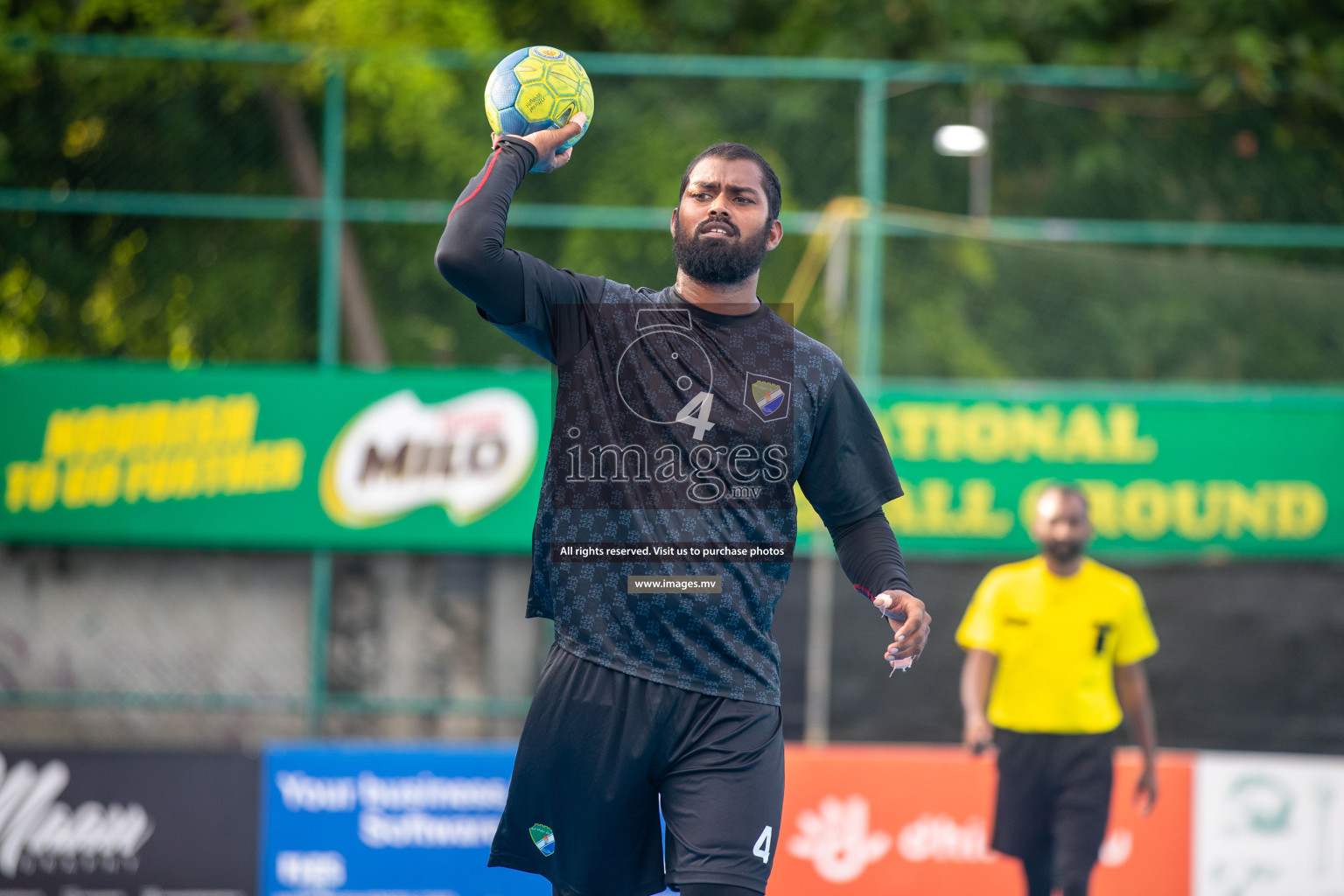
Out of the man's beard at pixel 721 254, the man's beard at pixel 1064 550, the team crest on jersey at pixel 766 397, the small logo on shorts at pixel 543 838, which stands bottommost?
the small logo on shorts at pixel 543 838

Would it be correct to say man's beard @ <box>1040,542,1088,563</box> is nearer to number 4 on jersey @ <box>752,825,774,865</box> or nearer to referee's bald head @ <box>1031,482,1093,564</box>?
referee's bald head @ <box>1031,482,1093,564</box>

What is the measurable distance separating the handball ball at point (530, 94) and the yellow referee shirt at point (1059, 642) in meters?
3.90

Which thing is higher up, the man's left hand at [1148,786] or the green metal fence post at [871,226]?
the green metal fence post at [871,226]

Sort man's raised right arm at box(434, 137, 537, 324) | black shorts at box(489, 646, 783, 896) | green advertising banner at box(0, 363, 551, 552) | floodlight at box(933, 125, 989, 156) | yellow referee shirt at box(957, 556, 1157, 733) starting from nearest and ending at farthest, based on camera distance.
→ man's raised right arm at box(434, 137, 537, 324) → black shorts at box(489, 646, 783, 896) → yellow referee shirt at box(957, 556, 1157, 733) → green advertising banner at box(0, 363, 551, 552) → floodlight at box(933, 125, 989, 156)

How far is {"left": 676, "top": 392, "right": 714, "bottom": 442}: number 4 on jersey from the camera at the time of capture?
115 inches

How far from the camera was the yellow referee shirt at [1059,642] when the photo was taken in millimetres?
5922

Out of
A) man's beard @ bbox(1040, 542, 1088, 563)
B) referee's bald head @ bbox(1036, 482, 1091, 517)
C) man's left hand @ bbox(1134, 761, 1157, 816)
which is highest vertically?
referee's bald head @ bbox(1036, 482, 1091, 517)

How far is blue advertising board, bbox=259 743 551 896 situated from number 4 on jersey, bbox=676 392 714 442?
13.7 ft

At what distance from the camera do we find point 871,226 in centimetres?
827

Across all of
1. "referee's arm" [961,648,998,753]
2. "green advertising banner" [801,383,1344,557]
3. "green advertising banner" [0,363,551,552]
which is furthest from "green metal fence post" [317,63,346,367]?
"referee's arm" [961,648,998,753]

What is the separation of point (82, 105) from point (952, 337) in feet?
19.7

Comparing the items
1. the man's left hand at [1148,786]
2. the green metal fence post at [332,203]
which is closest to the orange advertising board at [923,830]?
the man's left hand at [1148,786]

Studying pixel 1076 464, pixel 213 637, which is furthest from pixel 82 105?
pixel 1076 464

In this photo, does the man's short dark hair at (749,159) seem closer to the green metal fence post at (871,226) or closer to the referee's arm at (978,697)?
the referee's arm at (978,697)
